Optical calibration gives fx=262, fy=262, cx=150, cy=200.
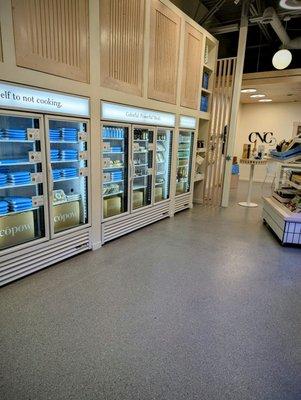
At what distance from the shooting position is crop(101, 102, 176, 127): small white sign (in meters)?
3.49

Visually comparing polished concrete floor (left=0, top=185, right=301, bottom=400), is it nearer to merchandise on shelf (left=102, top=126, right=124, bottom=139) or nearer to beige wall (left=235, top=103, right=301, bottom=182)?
merchandise on shelf (left=102, top=126, right=124, bottom=139)

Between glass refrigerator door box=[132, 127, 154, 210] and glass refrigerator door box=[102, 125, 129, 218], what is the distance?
24cm

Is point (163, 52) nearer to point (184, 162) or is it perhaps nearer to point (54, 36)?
point (54, 36)

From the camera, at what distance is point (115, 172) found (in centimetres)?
403

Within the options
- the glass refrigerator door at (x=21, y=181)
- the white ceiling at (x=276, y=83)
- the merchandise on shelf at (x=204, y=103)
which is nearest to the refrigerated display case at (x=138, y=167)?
the glass refrigerator door at (x=21, y=181)

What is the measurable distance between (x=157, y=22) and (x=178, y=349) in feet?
14.6

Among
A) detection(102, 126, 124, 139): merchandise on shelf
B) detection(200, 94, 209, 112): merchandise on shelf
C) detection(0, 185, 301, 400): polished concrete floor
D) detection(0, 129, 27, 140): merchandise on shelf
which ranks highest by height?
detection(200, 94, 209, 112): merchandise on shelf

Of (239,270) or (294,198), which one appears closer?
(239,270)

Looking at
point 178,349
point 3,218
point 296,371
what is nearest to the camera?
point 296,371

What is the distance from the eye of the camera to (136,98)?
393cm

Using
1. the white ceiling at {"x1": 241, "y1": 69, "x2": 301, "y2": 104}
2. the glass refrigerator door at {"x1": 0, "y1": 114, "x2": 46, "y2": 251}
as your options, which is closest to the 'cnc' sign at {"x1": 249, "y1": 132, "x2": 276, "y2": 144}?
the white ceiling at {"x1": 241, "y1": 69, "x2": 301, "y2": 104}

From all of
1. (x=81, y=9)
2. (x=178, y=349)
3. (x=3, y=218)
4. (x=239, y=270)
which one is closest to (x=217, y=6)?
(x=81, y=9)

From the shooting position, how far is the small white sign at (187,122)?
17.0ft

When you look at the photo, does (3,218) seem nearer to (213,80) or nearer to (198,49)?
(198,49)
